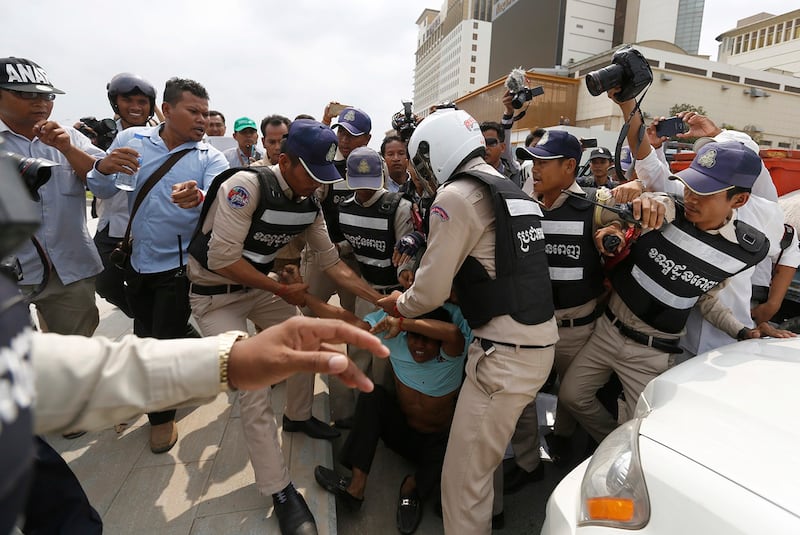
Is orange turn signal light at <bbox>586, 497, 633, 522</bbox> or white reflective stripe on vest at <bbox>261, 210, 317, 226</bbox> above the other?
→ white reflective stripe on vest at <bbox>261, 210, 317, 226</bbox>

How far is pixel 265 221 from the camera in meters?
2.36

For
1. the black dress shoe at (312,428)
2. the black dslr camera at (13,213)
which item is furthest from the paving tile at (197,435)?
the black dslr camera at (13,213)

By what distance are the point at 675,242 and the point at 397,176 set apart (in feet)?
9.06

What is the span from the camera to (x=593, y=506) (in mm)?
1321

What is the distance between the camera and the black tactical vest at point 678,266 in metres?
2.12

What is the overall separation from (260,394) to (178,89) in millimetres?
1946

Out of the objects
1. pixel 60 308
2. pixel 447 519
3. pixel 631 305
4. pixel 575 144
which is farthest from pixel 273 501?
pixel 575 144

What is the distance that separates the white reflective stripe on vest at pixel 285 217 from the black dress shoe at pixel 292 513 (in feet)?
4.68

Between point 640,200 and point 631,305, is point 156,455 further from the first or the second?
point 640,200

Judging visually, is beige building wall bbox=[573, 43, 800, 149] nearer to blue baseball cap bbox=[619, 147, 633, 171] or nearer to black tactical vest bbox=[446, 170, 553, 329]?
blue baseball cap bbox=[619, 147, 633, 171]

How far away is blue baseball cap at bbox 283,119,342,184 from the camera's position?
2234 millimetres

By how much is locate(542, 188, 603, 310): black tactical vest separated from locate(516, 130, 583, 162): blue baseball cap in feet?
0.87

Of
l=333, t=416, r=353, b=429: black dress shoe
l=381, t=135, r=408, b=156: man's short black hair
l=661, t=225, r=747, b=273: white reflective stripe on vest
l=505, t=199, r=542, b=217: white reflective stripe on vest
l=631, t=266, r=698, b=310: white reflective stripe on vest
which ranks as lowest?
l=333, t=416, r=353, b=429: black dress shoe

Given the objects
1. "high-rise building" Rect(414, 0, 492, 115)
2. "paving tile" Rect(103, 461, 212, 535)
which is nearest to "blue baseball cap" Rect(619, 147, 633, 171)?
"paving tile" Rect(103, 461, 212, 535)
